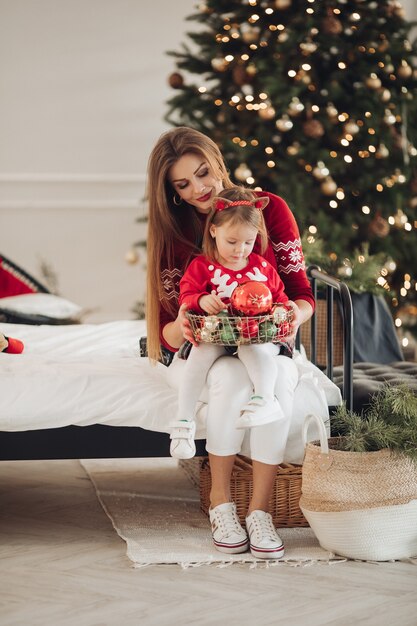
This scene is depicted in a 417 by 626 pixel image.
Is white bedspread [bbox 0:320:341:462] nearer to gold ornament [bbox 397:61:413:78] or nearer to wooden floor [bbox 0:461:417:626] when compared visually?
wooden floor [bbox 0:461:417:626]

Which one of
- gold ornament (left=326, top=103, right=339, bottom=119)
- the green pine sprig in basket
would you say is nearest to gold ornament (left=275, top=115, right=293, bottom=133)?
gold ornament (left=326, top=103, right=339, bottom=119)

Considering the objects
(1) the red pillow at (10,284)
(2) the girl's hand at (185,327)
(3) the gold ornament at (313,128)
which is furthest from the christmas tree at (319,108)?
(2) the girl's hand at (185,327)

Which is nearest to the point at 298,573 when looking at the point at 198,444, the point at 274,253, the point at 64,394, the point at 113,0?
the point at 198,444

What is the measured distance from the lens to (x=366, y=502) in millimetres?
2295

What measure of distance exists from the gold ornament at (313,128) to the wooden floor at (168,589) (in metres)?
2.89

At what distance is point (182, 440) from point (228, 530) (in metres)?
0.27

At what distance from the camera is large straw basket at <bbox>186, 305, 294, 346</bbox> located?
2316mm

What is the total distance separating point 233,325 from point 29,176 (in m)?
3.91

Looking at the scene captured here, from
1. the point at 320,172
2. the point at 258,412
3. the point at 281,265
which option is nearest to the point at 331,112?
the point at 320,172

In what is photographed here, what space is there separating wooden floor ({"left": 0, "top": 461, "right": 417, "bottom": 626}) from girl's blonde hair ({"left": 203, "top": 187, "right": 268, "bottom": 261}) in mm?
866

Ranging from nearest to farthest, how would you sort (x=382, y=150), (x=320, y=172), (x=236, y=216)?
1. (x=236, y=216)
2. (x=320, y=172)
3. (x=382, y=150)

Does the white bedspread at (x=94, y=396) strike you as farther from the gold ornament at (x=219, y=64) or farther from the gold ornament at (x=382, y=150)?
the gold ornament at (x=219, y=64)

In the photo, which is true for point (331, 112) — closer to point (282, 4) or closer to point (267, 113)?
point (267, 113)

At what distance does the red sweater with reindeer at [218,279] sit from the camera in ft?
8.07
